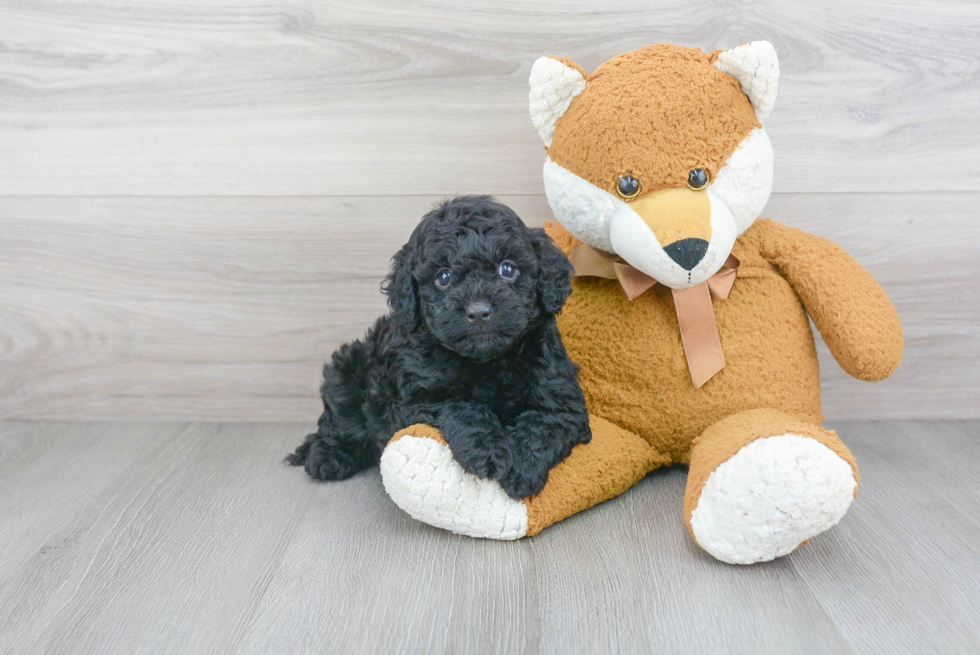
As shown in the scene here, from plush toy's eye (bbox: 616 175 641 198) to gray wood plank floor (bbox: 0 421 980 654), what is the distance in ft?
1.68

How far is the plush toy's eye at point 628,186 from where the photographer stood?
1.13 m

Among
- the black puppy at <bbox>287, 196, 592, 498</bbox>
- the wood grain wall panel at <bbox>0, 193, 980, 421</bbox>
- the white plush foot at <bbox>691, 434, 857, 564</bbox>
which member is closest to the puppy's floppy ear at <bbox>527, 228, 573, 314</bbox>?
the black puppy at <bbox>287, 196, 592, 498</bbox>

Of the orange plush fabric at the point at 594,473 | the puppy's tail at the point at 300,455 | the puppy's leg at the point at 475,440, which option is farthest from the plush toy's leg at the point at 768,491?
the puppy's tail at the point at 300,455

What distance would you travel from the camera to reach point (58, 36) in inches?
60.9

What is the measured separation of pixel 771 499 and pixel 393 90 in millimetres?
1078

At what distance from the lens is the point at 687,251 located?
107 centimetres

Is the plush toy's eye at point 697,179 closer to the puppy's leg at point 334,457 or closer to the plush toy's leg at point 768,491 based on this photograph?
the plush toy's leg at point 768,491

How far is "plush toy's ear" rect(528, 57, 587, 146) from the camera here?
3.82 feet

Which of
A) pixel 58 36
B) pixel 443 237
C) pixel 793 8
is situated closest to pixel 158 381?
pixel 58 36

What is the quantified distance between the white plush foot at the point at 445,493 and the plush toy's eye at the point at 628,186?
474mm

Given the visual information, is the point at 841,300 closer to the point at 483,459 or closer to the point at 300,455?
the point at 483,459

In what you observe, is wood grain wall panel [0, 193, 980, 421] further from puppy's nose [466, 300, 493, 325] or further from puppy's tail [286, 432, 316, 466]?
puppy's nose [466, 300, 493, 325]

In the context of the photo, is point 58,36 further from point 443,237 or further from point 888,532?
point 888,532

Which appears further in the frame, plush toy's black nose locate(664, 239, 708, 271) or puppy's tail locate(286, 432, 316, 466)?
puppy's tail locate(286, 432, 316, 466)
